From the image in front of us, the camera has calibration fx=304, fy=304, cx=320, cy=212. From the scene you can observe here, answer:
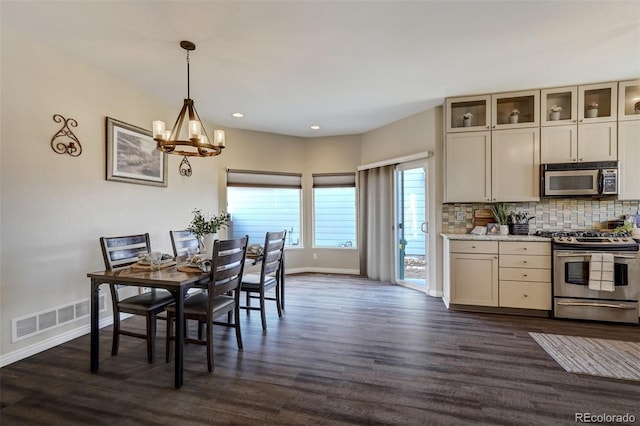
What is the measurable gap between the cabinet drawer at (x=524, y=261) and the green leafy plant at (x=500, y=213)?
598 millimetres

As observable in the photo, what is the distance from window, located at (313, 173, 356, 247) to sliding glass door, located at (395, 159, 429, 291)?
1014 millimetres

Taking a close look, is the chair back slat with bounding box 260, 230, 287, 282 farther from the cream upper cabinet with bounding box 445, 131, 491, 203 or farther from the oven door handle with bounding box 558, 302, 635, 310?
the oven door handle with bounding box 558, 302, 635, 310

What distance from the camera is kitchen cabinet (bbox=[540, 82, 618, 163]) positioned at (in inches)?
139

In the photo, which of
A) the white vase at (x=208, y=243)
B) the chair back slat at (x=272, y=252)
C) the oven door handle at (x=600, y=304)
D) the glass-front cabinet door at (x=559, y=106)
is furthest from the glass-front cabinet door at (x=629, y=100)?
the white vase at (x=208, y=243)

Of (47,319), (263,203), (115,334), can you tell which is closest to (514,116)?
(263,203)

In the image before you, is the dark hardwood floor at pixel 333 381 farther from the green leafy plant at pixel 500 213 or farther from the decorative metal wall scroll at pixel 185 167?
the decorative metal wall scroll at pixel 185 167

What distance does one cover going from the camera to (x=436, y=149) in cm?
425

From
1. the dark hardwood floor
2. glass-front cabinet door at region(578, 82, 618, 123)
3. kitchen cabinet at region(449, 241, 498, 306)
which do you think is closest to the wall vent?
the dark hardwood floor

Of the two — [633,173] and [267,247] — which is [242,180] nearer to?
[267,247]

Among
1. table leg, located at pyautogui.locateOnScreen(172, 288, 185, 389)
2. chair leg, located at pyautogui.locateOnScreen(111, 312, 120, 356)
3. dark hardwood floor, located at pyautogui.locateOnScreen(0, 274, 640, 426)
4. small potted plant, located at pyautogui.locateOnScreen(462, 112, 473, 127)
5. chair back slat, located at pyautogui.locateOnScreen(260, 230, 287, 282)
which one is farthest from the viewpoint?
small potted plant, located at pyautogui.locateOnScreen(462, 112, 473, 127)

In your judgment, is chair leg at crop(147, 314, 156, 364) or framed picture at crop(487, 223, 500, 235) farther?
framed picture at crop(487, 223, 500, 235)

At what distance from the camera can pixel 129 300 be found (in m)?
2.57

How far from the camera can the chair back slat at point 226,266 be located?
2279 mm

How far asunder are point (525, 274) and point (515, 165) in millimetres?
1334
